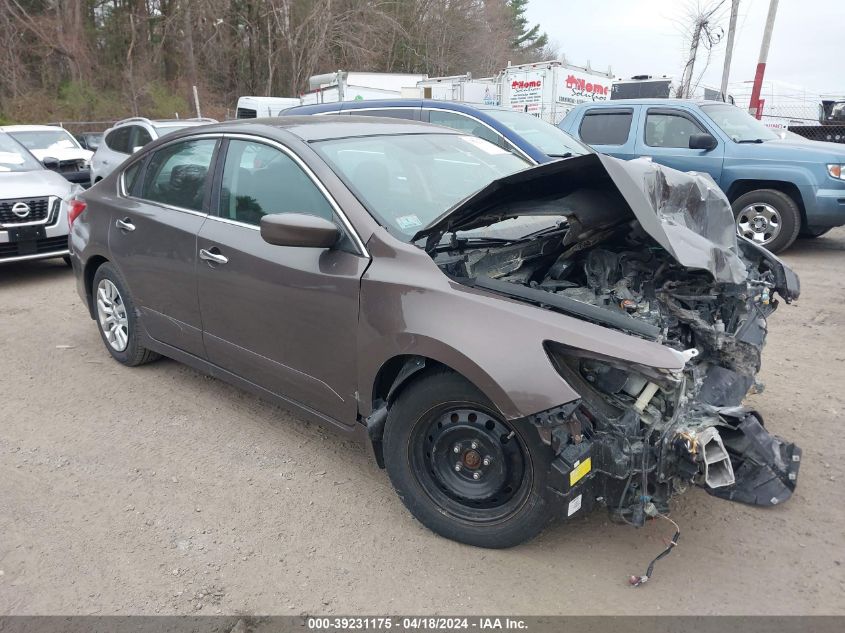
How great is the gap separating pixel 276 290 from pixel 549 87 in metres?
14.9

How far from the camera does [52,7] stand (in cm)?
2633

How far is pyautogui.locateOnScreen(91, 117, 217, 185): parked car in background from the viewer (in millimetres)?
10766

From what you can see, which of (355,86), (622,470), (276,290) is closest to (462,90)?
(355,86)

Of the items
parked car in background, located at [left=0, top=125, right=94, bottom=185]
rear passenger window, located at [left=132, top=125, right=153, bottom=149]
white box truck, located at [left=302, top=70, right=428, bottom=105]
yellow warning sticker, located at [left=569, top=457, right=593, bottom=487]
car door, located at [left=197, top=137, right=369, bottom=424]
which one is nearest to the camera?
yellow warning sticker, located at [left=569, top=457, right=593, bottom=487]

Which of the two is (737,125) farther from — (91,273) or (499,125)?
(91,273)

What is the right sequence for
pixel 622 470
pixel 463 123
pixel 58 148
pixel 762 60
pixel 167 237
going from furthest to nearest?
pixel 762 60, pixel 58 148, pixel 463 123, pixel 167 237, pixel 622 470

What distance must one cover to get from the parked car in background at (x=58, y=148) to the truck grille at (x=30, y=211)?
4520 mm

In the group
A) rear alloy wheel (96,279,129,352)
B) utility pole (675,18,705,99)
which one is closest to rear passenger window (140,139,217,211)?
rear alloy wheel (96,279,129,352)

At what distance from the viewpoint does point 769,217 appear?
26.2 feet

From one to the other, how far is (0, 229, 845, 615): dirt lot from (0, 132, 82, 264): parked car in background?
3446 mm

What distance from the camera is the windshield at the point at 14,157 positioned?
7.52m

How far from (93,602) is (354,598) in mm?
1021

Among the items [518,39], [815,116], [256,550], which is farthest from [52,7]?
[518,39]

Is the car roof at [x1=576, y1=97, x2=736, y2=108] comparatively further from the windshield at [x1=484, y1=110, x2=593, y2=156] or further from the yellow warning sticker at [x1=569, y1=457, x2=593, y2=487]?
the yellow warning sticker at [x1=569, y1=457, x2=593, y2=487]
